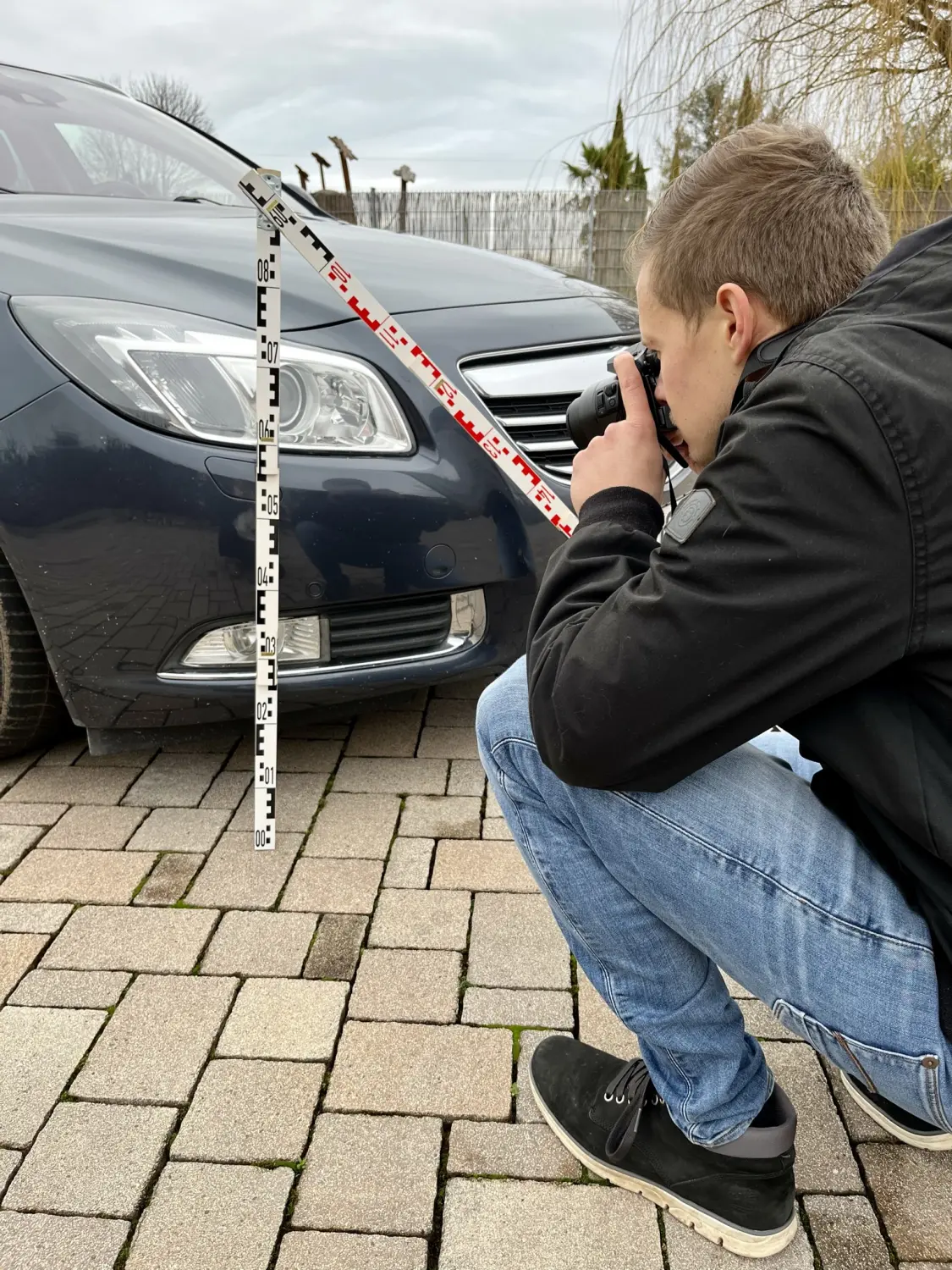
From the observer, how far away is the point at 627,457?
133 cm

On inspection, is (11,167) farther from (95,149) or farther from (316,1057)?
(316,1057)

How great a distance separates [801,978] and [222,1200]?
90 centimetres

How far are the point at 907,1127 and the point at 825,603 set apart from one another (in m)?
1.08

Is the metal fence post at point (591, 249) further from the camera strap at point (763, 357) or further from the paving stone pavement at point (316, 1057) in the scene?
the camera strap at point (763, 357)

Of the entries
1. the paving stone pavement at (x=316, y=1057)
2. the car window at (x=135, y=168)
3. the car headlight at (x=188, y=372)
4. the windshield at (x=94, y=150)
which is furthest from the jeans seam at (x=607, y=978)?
the car window at (x=135, y=168)

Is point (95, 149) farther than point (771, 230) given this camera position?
Yes

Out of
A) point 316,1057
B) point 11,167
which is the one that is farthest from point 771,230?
point 11,167

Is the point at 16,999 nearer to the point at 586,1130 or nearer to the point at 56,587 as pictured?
the point at 56,587

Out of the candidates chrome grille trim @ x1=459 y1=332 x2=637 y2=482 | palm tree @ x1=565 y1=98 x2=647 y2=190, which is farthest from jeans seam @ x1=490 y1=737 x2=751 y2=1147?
palm tree @ x1=565 y1=98 x2=647 y2=190

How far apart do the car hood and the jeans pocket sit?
5.82 feet

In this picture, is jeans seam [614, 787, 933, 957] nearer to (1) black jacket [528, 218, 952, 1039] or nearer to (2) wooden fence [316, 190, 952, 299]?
(1) black jacket [528, 218, 952, 1039]

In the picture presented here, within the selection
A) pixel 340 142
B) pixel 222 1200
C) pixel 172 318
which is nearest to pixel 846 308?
pixel 222 1200

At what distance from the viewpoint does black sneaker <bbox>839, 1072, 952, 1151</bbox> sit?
160 centimetres

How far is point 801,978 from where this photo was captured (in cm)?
119
